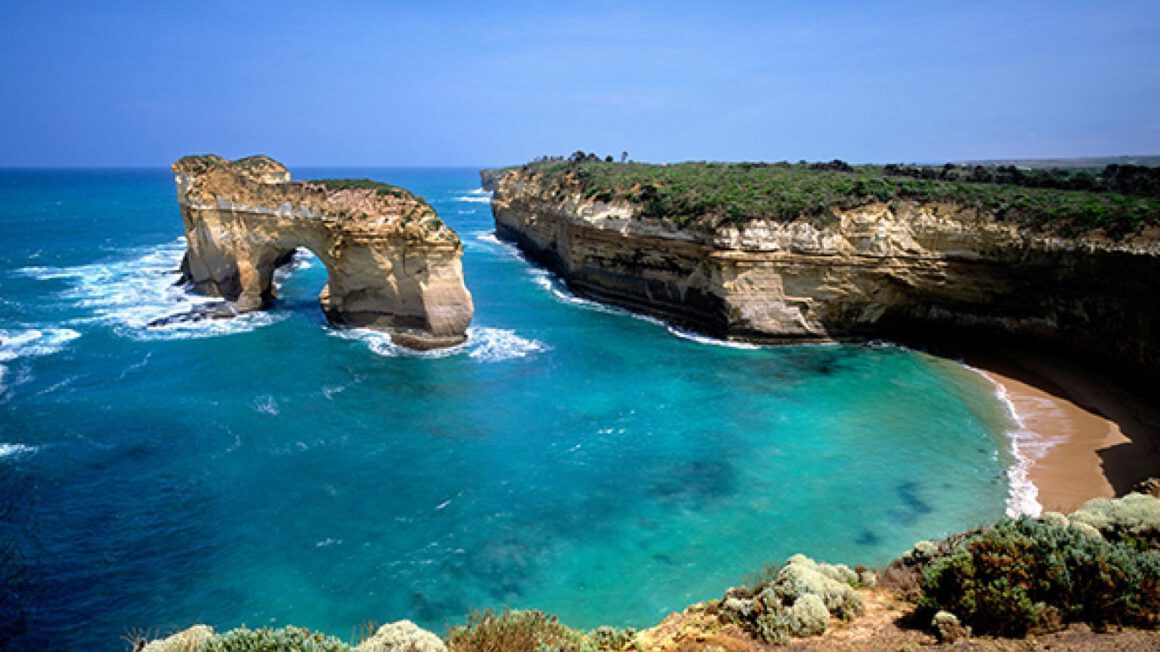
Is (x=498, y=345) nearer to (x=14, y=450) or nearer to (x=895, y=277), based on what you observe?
(x=14, y=450)

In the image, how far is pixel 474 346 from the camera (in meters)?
30.3

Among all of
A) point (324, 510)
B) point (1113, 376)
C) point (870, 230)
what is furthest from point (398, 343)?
point (1113, 376)

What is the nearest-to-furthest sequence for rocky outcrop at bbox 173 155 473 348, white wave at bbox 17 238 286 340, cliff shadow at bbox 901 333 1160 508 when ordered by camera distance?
cliff shadow at bbox 901 333 1160 508 → rocky outcrop at bbox 173 155 473 348 → white wave at bbox 17 238 286 340

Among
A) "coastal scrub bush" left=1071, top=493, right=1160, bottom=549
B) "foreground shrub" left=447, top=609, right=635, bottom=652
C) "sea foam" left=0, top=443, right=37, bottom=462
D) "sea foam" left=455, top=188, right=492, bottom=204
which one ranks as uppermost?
"sea foam" left=455, top=188, right=492, bottom=204

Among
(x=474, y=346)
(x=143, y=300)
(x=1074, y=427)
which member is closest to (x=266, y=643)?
(x=474, y=346)

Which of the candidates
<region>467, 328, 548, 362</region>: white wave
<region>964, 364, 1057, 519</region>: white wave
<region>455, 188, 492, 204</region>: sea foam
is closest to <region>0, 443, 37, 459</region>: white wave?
<region>467, 328, 548, 362</region>: white wave

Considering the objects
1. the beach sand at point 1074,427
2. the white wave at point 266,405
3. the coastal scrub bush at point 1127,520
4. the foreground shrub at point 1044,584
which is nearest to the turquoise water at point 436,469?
the white wave at point 266,405

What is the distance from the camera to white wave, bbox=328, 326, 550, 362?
28844mm

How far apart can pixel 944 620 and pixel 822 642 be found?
159 cm

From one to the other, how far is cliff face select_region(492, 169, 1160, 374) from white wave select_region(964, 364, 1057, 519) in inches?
206

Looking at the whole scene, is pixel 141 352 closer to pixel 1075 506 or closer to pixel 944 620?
pixel 944 620

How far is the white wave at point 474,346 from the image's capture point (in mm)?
28844

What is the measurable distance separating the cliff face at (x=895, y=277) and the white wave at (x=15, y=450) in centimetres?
2765

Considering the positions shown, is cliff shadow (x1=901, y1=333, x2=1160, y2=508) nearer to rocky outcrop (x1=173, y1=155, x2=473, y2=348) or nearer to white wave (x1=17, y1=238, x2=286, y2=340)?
rocky outcrop (x1=173, y1=155, x2=473, y2=348)
